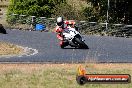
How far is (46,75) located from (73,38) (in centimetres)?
986

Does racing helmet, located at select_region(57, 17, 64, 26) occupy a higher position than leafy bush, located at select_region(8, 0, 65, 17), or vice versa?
racing helmet, located at select_region(57, 17, 64, 26)

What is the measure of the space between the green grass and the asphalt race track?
1547 mm

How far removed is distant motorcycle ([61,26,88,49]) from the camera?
944 inches

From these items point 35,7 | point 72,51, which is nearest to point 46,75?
point 72,51

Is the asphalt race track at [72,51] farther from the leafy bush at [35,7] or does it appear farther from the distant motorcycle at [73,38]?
the leafy bush at [35,7]

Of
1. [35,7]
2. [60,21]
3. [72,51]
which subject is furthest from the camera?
[35,7]

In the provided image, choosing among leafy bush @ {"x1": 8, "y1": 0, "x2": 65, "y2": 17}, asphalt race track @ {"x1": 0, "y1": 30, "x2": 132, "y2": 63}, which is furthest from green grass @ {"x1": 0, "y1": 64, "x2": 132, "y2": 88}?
leafy bush @ {"x1": 8, "y1": 0, "x2": 65, "y2": 17}

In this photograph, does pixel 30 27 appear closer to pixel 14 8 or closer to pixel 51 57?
pixel 14 8

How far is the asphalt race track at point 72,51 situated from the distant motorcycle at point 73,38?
14.6 inches

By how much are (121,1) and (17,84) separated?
87.9 ft

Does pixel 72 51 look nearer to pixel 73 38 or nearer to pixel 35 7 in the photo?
pixel 73 38

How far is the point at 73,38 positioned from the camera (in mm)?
24125

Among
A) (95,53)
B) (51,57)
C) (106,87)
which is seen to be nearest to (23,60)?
(51,57)

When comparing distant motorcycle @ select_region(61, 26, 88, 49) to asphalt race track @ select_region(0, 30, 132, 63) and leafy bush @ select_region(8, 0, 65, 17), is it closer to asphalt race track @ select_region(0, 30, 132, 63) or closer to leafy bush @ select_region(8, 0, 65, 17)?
asphalt race track @ select_region(0, 30, 132, 63)
